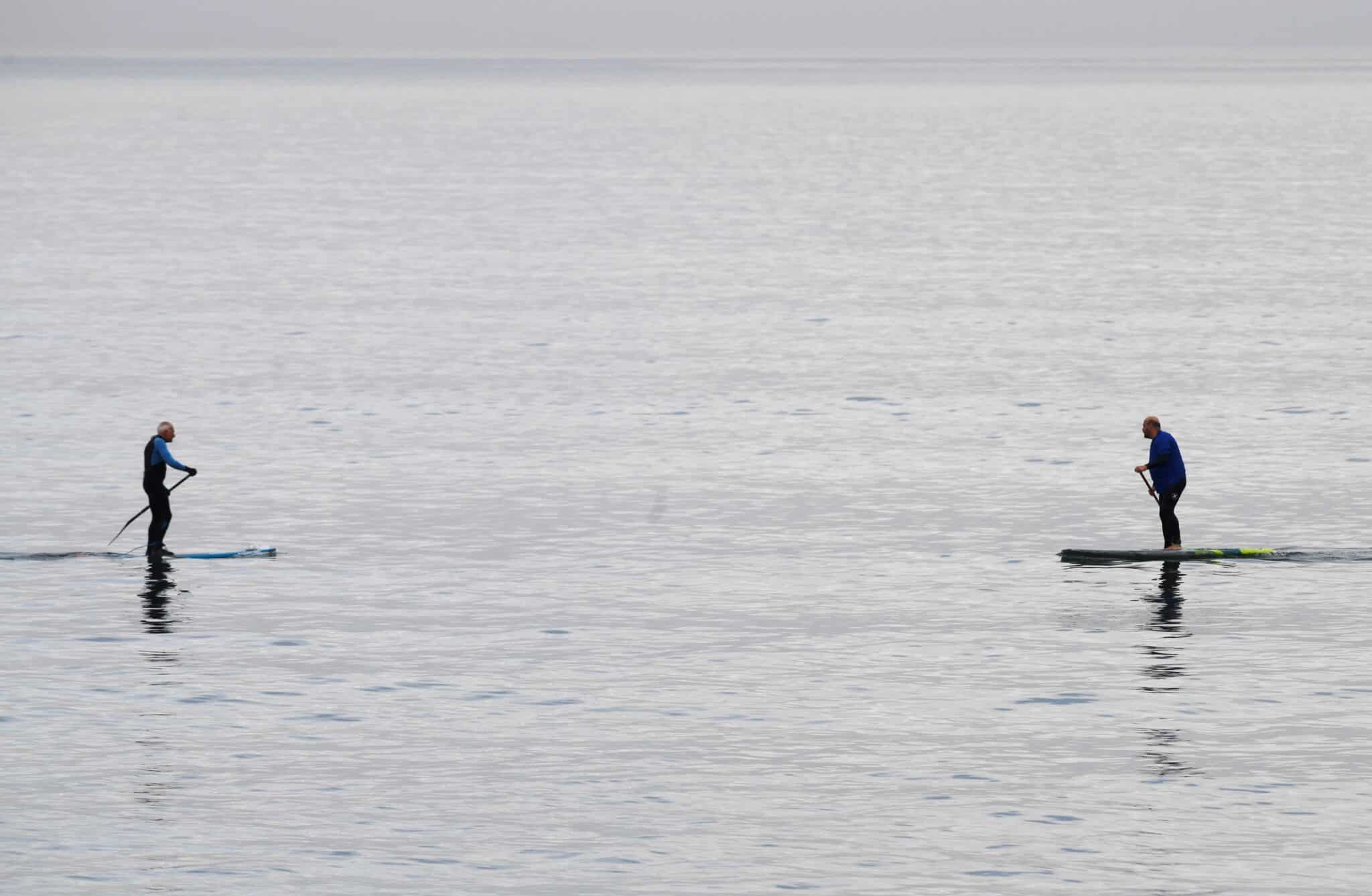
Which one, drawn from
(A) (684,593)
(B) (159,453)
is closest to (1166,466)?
(A) (684,593)

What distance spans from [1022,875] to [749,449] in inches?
1101

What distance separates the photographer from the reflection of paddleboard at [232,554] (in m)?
39.5

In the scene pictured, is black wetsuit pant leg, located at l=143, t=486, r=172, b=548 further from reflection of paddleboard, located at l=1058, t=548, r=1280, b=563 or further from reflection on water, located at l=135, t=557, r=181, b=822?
reflection of paddleboard, located at l=1058, t=548, r=1280, b=563

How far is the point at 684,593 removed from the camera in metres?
37.4

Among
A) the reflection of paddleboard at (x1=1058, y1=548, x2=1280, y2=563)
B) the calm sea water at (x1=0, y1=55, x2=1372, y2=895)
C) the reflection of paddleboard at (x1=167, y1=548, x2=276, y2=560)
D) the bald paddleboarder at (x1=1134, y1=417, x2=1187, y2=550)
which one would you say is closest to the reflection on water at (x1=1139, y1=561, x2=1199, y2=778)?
the calm sea water at (x1=0, y1=55, x2=1372, y2=895)

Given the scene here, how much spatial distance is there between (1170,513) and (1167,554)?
0.72 meters

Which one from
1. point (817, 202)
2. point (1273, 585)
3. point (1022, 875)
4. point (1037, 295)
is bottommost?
point (1022, 875)

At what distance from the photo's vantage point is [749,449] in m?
51.6

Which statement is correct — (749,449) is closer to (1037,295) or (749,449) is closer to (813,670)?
(813,670)

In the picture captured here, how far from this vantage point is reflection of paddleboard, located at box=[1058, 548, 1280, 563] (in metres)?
38.6

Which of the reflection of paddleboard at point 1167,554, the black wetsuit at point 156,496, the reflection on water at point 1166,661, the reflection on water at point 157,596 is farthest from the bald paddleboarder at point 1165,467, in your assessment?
the black wetsuit at point 156,496

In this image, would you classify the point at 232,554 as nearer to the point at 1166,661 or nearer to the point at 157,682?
the point at 157,682

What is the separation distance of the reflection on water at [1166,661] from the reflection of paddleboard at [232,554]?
15.3 meters

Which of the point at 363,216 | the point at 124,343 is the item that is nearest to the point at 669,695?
the point at 124,343
